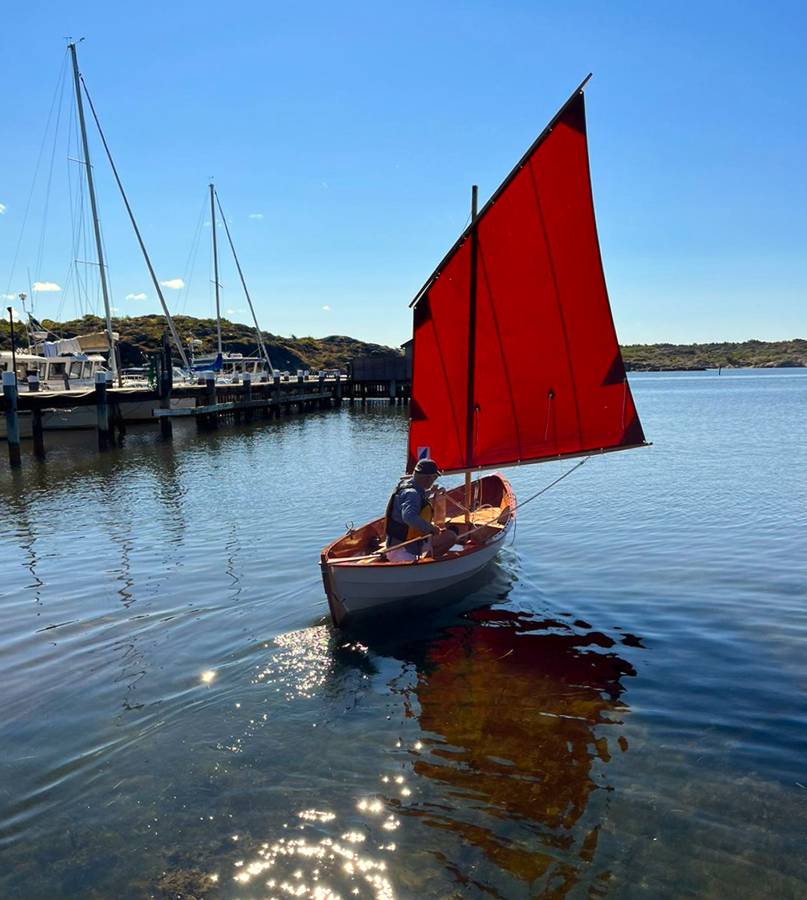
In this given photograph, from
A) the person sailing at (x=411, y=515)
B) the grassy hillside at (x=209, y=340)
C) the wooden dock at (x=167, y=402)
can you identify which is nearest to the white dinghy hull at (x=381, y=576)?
the person sailing at (x=411, y=515)

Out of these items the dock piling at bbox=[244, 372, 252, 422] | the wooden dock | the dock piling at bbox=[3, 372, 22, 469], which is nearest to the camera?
the dock piling at bbox=[3, 372, 22, 469]

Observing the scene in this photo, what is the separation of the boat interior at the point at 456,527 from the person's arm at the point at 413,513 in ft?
1.48

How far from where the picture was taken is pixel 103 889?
226 inches

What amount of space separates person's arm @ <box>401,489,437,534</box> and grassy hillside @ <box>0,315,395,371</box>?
121648 millimetres

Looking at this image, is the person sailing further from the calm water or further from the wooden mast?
the wooden mast

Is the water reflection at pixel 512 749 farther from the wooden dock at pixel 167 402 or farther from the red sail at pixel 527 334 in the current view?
the wooden dock at pixel 167 402

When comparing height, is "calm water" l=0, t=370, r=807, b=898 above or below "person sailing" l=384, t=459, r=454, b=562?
below

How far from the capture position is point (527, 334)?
13883 mm

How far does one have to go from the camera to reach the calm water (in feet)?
19.7

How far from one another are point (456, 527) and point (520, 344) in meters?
4.06

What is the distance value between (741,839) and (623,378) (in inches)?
378

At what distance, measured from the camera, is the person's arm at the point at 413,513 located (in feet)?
38.8

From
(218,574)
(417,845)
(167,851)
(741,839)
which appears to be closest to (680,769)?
(741,839)

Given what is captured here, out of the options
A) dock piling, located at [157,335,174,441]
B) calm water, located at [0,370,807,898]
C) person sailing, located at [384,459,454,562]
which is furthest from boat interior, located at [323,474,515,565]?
dock piling, located at [157,335,174,441]
